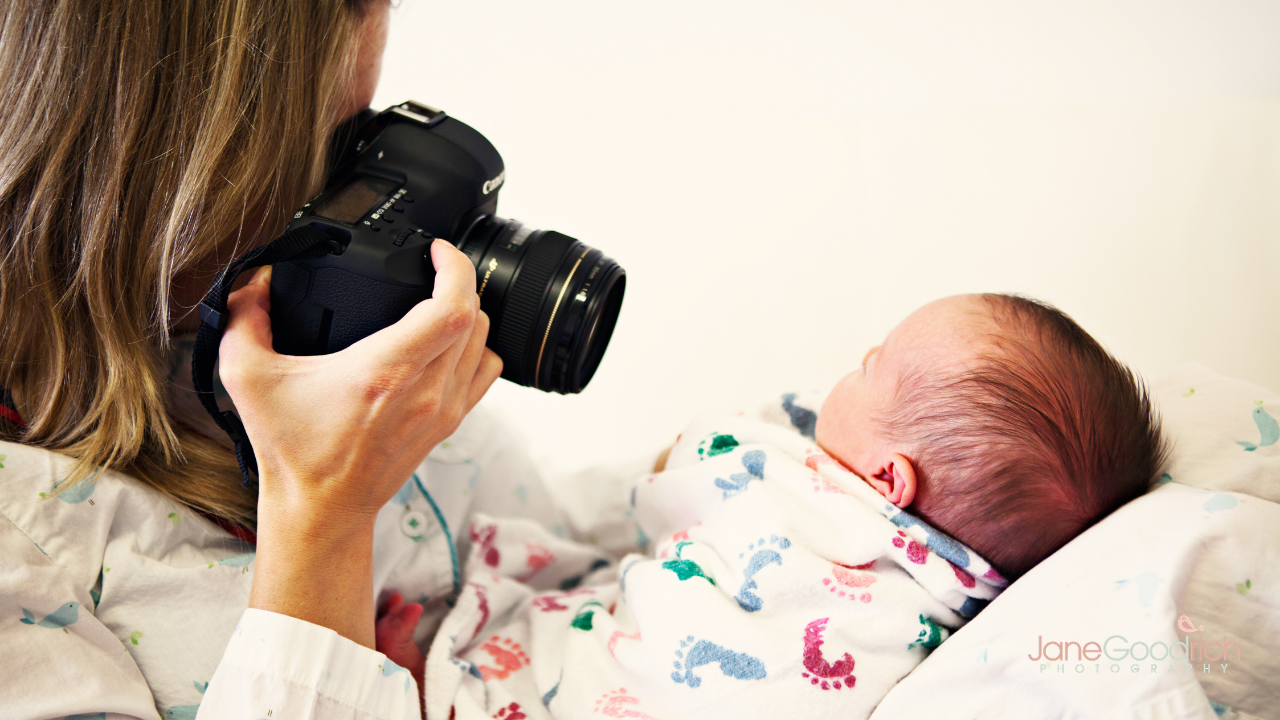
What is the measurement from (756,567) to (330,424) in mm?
369

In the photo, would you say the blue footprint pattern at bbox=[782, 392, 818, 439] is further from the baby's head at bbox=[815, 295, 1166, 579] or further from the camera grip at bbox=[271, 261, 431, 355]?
the camera grip at bbox=[271, 261, 431, 355]

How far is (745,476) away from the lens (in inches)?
28.8

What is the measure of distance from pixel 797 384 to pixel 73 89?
2.87 feet

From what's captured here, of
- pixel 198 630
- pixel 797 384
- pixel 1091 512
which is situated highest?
pixel 1091 512

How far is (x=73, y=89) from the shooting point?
1.74 feet

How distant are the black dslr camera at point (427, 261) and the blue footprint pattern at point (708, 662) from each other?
24 centimetres

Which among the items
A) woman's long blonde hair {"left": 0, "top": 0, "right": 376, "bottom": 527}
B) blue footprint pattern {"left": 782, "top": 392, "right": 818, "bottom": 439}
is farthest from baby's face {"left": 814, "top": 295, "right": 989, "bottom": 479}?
woman's long blonde hair {"left": 0, "top": 0, "right": 376, "bottom": 527}

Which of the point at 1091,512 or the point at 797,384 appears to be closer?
the point at 1091,512

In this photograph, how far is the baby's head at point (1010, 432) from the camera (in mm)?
632

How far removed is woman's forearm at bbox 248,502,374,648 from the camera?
1.76 feet

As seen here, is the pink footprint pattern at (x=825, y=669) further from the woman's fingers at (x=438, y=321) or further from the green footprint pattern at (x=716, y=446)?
the woman's fingers at (x=438, y=321)

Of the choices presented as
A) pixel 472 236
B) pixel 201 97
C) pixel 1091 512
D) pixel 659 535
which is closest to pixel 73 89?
pixel 201 97

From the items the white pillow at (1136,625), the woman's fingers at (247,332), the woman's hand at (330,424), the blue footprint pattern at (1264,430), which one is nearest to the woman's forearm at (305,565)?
the woman's hand at (330,424)

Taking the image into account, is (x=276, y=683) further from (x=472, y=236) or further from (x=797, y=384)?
(x=797, y=384)
